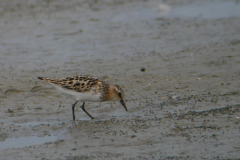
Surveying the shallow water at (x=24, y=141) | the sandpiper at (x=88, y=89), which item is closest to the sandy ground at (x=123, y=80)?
the shallow water at (x=24, y=141)

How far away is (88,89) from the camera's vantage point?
24.5 feet

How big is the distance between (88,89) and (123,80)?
2361mm

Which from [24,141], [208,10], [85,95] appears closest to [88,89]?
[85,95]

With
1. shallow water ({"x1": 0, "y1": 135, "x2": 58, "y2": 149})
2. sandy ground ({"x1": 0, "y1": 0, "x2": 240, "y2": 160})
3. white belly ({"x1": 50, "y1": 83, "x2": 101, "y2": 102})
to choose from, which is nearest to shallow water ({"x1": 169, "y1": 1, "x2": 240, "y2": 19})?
sandy ground ({"x1": 0, "y1": 0, "x2": 240, "y2": 160})

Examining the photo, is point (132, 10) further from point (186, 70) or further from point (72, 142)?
point (72, 142)

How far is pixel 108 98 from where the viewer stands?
7633 millimetres

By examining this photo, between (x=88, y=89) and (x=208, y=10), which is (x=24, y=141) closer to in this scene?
(x=88, y=89)

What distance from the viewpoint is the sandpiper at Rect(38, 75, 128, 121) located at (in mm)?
7488

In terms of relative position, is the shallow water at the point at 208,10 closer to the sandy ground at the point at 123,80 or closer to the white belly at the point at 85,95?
the sandy ground at the point at 123,80

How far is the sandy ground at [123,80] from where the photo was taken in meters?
5.91

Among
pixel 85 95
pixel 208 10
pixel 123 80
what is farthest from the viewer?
pixel 208 10

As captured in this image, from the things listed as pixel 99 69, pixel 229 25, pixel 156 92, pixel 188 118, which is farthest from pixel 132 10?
pixel 188 118

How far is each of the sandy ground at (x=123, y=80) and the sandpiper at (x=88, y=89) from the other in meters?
0.38

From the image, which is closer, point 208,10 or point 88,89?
point 88,89
